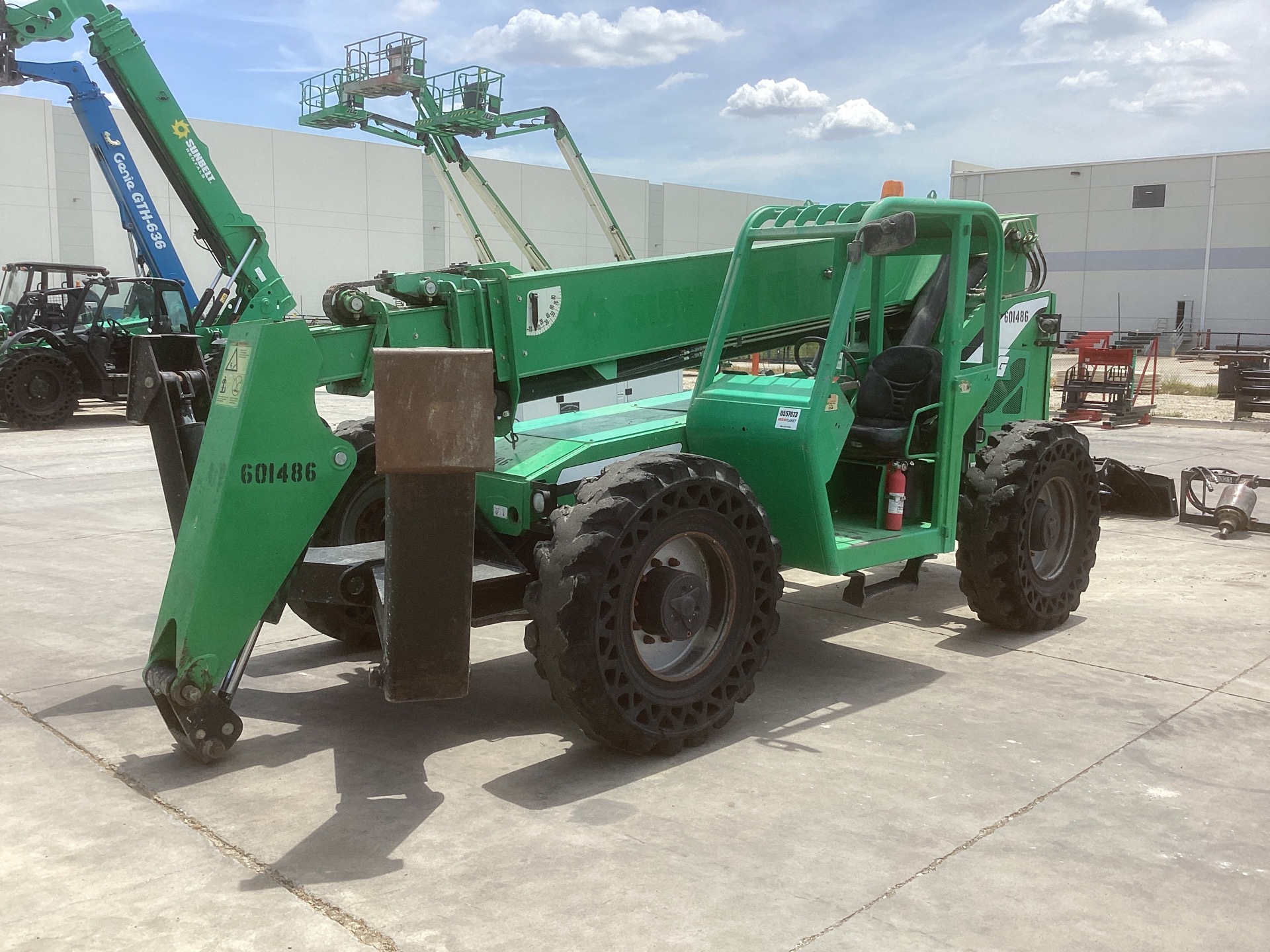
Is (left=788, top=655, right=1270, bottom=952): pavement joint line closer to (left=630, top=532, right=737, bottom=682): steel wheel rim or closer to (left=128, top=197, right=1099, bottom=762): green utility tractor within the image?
(left=128, top=197, right=1099, bottom=762): green utility tractor

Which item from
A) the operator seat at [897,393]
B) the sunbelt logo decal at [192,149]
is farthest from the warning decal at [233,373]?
the sunbelt logo decal at [192,149]

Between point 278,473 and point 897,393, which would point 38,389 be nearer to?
point 278,473

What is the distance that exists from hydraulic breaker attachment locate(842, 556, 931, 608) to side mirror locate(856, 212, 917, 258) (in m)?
1.58

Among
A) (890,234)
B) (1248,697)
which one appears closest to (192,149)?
(890,234)

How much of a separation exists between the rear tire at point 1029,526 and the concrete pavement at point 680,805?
24 centimetres

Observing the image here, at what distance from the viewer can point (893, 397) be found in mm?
6270

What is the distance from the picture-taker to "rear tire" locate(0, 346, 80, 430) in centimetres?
1664

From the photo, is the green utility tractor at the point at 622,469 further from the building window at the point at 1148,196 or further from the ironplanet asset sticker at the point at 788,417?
the building window at the point at 1148,196

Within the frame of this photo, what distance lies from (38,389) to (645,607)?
15.4 metres

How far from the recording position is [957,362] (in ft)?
19.3

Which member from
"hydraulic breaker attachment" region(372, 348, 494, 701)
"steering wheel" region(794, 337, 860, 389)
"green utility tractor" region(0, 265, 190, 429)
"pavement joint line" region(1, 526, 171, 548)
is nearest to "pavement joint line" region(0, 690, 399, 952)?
"hydraulic breaker attachment" region(372, 348, 494, 701)

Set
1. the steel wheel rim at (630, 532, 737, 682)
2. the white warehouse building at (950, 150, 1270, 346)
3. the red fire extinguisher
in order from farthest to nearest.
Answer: the white warehouse building at (950, 150, 1270, 346), the red fire extinguisher, the steel wheel rim at (630, 532, 737, 682)

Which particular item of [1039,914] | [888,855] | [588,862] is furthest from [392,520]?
[1039,914]

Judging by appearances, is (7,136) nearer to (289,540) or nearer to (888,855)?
(289,540)
